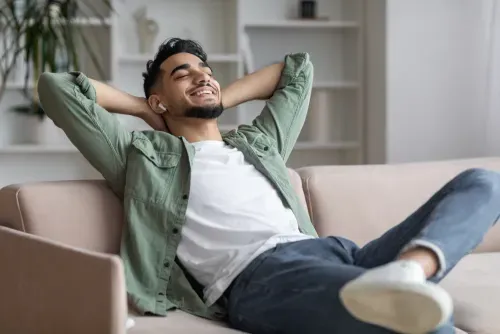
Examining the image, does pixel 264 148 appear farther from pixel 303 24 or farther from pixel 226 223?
pixel 303 24

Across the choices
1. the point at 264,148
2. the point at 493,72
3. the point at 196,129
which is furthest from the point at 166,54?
the point at 493,72

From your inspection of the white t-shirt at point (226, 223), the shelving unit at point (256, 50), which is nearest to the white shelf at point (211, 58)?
the shelving unit at point (256, 50)

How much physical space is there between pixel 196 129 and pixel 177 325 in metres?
0.65

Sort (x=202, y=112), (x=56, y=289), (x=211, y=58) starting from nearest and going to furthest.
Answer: (x=56, y=289) < (x=202, y=112) < (x=211, y=58)

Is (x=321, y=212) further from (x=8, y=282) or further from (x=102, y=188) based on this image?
(x=8, y=282)

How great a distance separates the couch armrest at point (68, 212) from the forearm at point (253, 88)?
519 millimetres

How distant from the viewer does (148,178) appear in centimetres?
204

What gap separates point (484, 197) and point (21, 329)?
108cm

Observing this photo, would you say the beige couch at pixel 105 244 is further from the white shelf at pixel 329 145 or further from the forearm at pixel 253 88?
the white shelf at pixel 329 145

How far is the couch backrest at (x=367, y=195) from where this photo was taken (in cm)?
247

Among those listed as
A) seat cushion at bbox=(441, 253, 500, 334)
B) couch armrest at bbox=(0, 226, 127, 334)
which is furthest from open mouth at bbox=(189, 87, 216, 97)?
seat cushion at bbox=(441, 253, 500, 334)

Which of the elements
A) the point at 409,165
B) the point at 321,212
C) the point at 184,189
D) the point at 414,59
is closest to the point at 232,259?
the point at 184,189

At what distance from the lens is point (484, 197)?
1660mm

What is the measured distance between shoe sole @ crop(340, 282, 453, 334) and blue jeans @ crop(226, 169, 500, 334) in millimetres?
131
